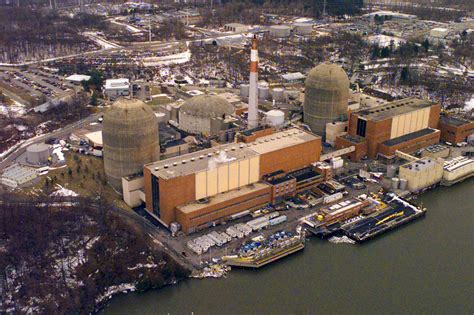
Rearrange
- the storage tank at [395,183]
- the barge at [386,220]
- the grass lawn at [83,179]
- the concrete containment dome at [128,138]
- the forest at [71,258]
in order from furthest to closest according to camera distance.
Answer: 1. the storage tank at [395,183]
2. the grass lawn at [83,179]
3. the concrete containment dome at [128,138]
4. the barge at [386,220]
5. the forest at [71,258]

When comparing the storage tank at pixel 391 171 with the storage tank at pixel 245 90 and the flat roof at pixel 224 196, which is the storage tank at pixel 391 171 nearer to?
the flat roof at pixel 224 196

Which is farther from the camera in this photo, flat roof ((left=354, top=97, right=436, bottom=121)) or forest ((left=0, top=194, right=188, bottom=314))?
flat roof ((left=354, top=97, right=436, bottom=121))


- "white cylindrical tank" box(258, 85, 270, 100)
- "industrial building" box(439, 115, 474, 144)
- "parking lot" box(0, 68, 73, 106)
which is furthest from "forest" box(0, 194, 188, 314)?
"industrial building" box(439, 115, 474, 144)

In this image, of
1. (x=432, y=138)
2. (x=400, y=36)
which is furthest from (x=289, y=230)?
(x=400, y=36)

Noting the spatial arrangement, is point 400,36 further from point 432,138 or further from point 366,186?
point 366,186


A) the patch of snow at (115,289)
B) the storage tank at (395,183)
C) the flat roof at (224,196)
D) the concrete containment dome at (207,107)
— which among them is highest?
the concrete containment dome at (207,107)

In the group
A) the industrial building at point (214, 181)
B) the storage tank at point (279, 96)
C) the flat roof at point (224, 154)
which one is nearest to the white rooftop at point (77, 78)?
the storage tank at point (279, 96)

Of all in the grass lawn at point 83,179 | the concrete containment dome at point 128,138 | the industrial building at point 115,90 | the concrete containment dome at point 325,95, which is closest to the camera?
the concrete containment dome at point 128,138

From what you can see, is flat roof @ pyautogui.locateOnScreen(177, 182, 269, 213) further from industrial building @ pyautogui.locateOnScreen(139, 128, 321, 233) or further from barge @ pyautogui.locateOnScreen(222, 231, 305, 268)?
barge @ pyautogui.locateOnScreen(222, 231, 305, 268)
